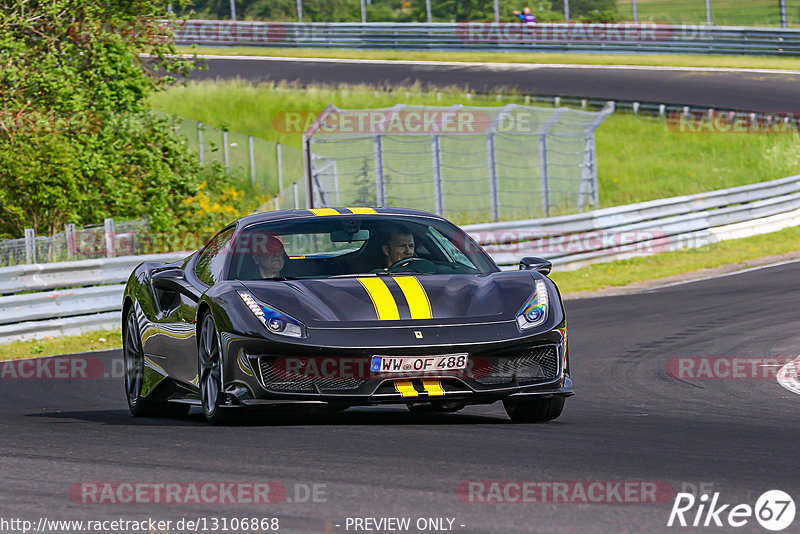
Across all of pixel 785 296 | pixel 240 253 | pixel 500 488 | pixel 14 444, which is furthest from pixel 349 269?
pixel 785 296

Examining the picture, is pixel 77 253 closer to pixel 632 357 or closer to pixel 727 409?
pixel 632 357

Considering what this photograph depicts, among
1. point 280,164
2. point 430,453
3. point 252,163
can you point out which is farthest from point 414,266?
point 252,163

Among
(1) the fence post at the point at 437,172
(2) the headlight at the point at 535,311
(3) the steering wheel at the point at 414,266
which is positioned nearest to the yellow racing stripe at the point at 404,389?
(2) the headlight at the point at 535,311

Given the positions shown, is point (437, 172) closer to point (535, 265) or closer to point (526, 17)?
point (535, 265)

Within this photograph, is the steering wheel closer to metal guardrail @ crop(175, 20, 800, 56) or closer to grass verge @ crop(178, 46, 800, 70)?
grass verge @ crop(178, 46, 800, 70)

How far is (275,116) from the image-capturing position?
35.5 meters

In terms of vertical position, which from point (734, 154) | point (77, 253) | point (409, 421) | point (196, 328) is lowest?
point (734, 154)

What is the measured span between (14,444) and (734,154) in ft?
93.2

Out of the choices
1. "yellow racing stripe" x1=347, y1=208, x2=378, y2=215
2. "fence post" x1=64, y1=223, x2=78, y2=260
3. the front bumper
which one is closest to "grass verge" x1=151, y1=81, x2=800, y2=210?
"fence post" x1=64, y1=223, x2=78, y2=260

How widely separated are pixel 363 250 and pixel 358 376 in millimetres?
1472

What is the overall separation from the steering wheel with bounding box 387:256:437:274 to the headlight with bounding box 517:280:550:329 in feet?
2.56

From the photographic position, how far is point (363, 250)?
813 centimetres

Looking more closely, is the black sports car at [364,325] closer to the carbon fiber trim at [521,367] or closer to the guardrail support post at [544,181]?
the carbon fiber trim at [521,367]

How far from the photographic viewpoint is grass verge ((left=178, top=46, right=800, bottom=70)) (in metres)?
40.9
